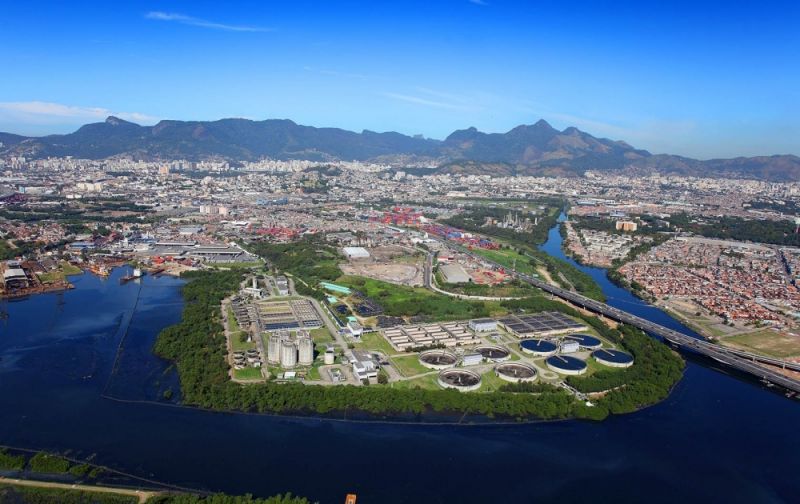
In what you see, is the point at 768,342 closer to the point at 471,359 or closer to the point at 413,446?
the point at 471,359

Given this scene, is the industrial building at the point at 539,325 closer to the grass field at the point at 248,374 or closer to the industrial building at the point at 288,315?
the industrial building at the point at 288,315

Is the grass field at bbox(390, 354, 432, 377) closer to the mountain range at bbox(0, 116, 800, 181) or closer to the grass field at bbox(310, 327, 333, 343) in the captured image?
the grass field at bbox(310, 327, 333, 343)

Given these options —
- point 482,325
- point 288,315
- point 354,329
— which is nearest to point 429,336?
point 482,325

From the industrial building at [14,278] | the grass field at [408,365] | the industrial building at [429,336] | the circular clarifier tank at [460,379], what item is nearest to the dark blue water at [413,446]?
the circular clarifier tank at [460,379]

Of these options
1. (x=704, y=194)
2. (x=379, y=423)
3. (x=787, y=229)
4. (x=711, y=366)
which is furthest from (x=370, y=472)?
(x=704, y=194)

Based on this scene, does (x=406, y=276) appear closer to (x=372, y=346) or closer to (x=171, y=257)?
(x=372, y=346)

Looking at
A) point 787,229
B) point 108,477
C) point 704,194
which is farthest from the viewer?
point 704,194

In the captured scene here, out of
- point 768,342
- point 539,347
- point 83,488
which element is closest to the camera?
point 83,488
